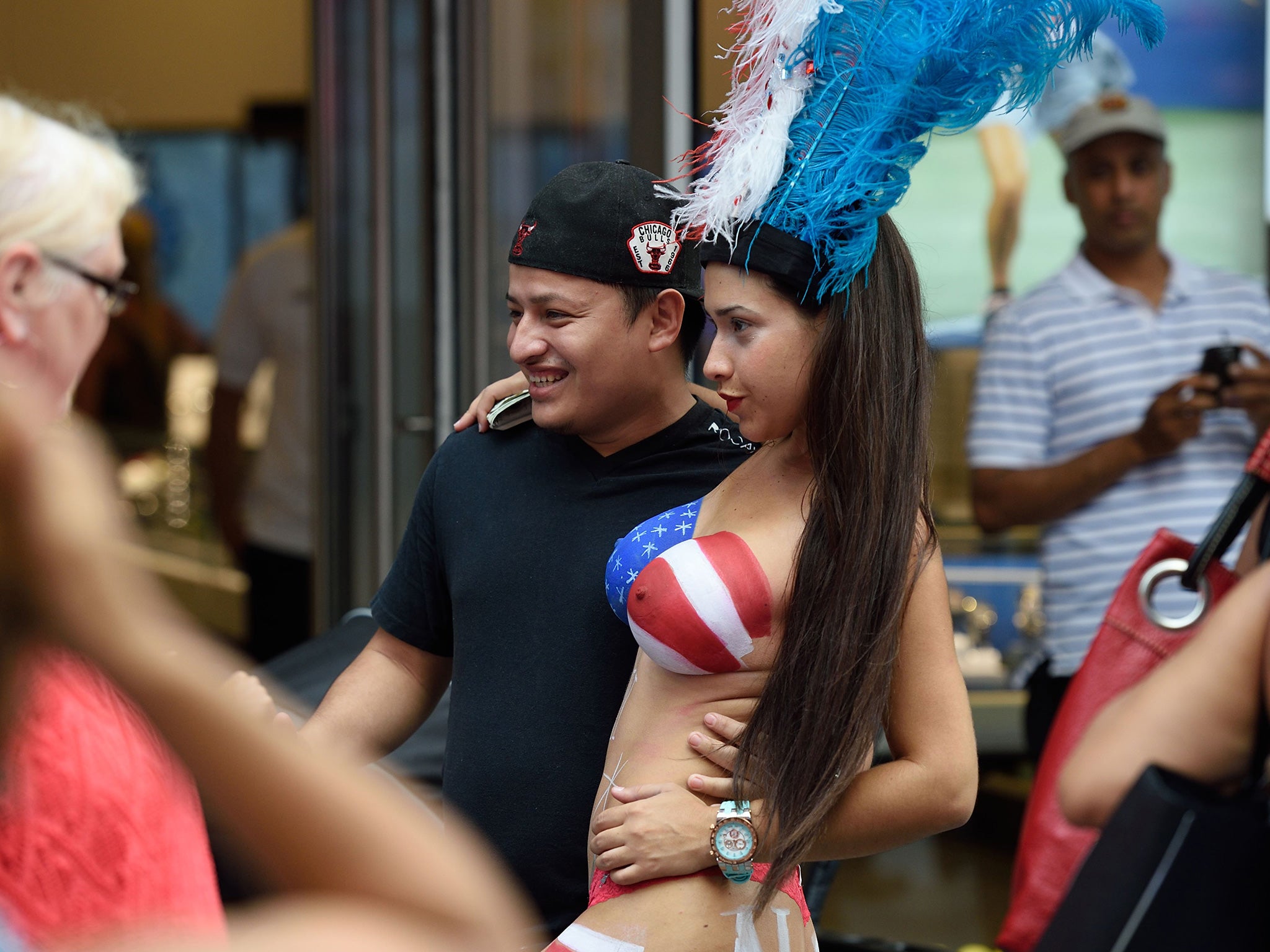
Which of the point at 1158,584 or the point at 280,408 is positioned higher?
the point at 1158,584

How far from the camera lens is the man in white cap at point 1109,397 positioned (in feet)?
10.6

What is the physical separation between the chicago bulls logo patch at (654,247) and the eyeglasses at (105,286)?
64 cm

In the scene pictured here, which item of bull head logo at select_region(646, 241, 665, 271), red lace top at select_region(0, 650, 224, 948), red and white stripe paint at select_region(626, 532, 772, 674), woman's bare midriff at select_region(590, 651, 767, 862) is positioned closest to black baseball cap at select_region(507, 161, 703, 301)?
bull head logo at select_region(646, 241, 665, 271)

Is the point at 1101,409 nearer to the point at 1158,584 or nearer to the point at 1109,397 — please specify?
the point at 1109,397

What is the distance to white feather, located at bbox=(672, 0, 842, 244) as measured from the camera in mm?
1608

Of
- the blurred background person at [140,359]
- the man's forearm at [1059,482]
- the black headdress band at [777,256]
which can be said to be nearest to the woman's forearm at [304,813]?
the black headdress band at [777,256]

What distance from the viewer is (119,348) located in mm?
7121

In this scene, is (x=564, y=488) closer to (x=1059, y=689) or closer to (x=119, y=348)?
(x=1059, y=689)

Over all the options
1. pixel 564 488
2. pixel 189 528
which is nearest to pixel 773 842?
pixel 564 488

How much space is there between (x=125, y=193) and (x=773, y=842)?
3.53ft

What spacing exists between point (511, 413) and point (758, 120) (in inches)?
22.6

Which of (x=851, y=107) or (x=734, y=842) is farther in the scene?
(x=851, y=107)

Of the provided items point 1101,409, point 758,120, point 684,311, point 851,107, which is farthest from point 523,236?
point 1101,409

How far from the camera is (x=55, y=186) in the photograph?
1.42 meters
